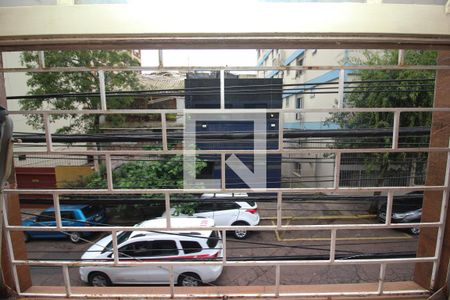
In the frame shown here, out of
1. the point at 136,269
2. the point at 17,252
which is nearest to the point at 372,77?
the point at 136,269

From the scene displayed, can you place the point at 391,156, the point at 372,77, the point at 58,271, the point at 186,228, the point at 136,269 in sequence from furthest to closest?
the point at 391,156 < the point at 372,77 < the point at 58,271 < the point at 136,269 < the point at 186,228

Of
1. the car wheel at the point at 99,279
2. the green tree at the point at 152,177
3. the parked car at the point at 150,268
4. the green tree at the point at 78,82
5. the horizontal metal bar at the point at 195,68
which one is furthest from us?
the green tree at the point at 78,82

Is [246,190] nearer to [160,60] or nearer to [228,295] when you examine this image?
[228,295]

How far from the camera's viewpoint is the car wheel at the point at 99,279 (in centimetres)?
375

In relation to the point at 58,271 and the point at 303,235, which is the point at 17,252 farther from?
the point at 303,235

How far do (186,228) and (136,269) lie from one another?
3.06 m

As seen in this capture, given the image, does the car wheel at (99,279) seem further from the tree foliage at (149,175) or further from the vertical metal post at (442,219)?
the vertical metal post at (442,219)

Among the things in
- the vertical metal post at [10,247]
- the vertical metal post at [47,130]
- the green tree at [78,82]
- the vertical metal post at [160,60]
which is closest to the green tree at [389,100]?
the vertical metal post at [160,60]

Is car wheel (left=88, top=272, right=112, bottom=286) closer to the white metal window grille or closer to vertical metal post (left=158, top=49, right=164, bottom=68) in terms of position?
the white metal window grille

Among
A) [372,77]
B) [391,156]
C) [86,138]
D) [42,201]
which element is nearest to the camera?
[86,138]

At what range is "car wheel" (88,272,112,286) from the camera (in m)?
3.75

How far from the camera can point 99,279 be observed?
3.76 metres

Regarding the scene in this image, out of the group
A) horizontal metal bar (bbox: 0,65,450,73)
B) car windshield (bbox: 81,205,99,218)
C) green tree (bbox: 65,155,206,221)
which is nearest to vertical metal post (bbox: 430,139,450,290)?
horizontal metal bar (bbox: 0,65,450,73)

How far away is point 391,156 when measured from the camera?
592cm
